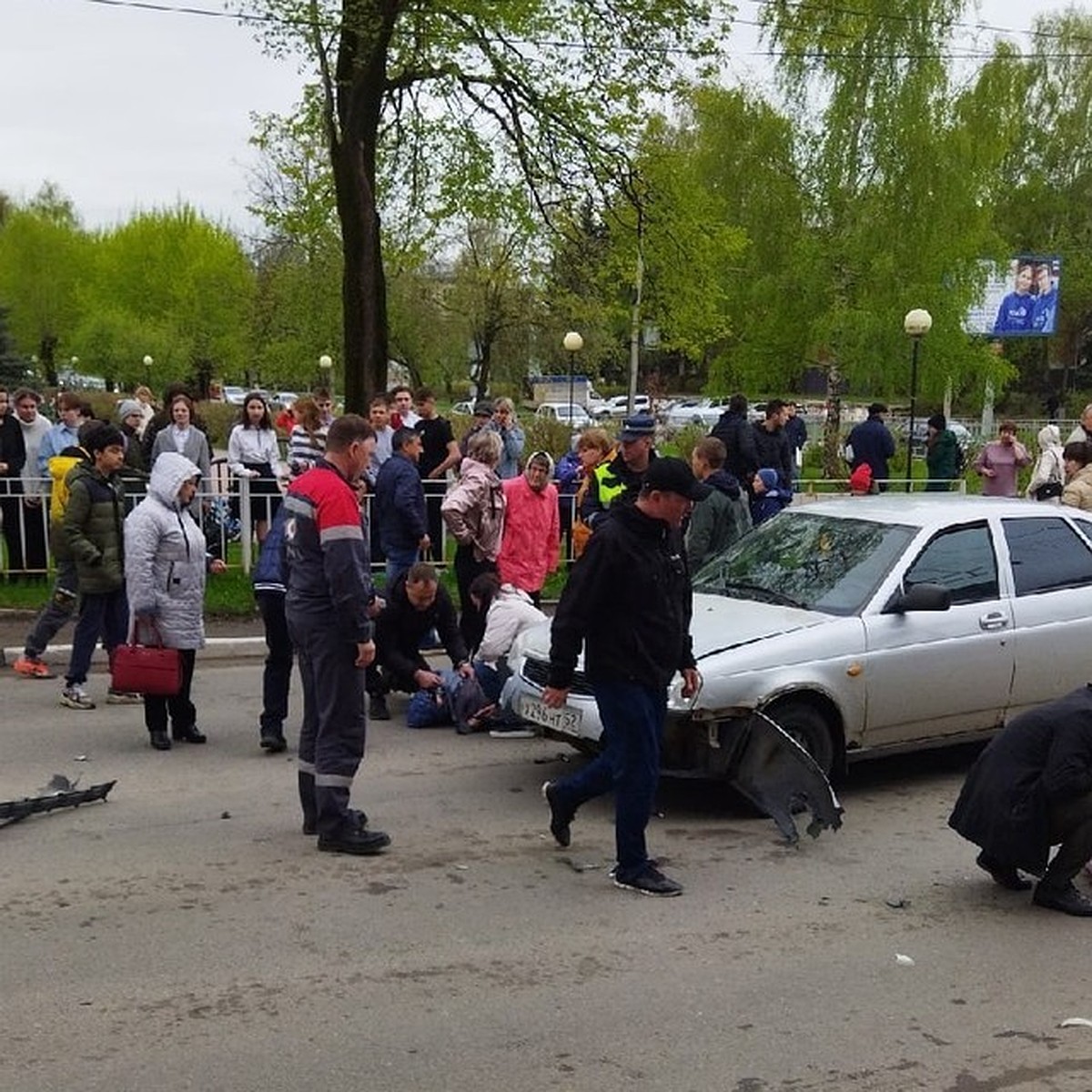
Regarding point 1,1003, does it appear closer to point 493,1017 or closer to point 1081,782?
point 493,1017

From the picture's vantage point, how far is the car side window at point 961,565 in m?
6.97

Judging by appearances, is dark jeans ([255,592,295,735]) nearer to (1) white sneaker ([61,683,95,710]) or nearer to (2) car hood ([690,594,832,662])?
(1) white sneaker ([61,683,95,710])

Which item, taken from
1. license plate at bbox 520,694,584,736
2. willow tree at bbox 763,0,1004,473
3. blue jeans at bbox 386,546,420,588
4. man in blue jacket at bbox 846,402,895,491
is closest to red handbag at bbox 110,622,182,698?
license plate at bbox 520,694,584,736

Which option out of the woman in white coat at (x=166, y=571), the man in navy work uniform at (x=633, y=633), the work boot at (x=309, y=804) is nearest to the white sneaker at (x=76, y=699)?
the woman in white coat at (x=166, y=571)

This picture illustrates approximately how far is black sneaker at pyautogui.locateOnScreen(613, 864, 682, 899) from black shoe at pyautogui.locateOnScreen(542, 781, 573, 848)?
1.62ft

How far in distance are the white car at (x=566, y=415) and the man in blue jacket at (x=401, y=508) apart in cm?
964

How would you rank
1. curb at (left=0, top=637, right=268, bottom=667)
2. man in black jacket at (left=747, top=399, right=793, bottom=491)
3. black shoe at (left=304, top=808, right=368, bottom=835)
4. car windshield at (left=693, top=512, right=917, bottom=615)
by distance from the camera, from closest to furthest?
black shoe at (left=304, top=808, right=368, bottom=835), car windshield at (left=693, top=512, right=917, bottom=615), curb at (left=0, top=637, right=268, bottom=667), man in black jacket at (left=747, top=399, right=793, bottom=491)

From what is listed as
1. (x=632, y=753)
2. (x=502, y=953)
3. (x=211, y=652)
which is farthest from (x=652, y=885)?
(x=211, y=652)

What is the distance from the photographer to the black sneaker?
17.5 ft

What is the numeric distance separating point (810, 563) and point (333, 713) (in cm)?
292

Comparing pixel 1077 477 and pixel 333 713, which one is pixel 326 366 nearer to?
pixel 1077 477

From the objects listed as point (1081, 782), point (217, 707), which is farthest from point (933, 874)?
point (217, 707)

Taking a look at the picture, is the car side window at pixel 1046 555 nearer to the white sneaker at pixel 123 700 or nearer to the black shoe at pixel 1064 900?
the black shoe at pixel 1064 900

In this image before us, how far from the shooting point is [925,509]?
741cm
